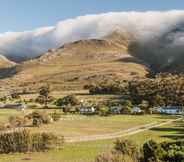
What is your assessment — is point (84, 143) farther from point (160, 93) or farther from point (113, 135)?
point (160, 93)

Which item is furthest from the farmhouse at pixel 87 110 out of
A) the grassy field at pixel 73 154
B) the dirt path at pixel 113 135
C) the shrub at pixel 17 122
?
the grassy field at pixel 73 154

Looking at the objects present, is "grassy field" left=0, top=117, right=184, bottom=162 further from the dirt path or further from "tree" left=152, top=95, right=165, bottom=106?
"tree" left=152, top=95, right=165, bottom=106

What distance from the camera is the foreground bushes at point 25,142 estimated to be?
4891 cm

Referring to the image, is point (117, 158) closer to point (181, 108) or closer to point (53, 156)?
point (53, 156)

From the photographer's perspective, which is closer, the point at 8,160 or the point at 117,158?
the point at 117,158

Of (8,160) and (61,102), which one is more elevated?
(61,102)

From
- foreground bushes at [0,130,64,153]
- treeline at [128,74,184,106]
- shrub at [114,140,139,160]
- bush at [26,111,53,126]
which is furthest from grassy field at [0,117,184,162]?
treeline at [128,74,184,106]

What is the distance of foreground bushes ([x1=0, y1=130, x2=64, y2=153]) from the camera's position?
4891cm

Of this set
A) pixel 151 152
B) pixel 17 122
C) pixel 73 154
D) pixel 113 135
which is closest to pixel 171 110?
pixel 17 122

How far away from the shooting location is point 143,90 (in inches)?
5591

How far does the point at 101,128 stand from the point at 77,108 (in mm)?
43027

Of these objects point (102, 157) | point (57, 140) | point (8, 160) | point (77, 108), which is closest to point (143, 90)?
point (77, 108)

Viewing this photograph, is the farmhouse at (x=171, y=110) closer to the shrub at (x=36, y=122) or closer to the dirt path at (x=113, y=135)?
the dirt path at (x=113, y=135)

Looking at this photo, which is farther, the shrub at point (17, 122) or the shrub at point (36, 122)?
the shrub at point (36, 122)
